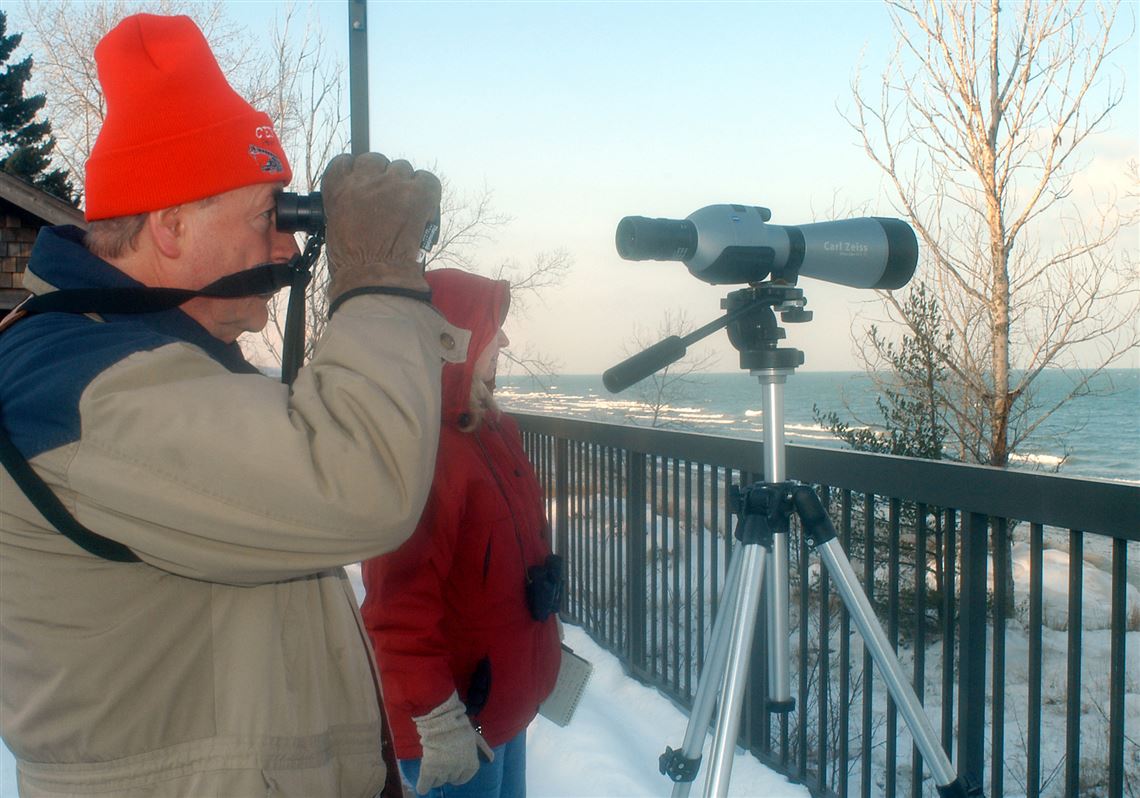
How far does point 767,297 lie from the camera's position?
181 cm

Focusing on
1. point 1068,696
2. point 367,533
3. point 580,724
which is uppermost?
point 367,533

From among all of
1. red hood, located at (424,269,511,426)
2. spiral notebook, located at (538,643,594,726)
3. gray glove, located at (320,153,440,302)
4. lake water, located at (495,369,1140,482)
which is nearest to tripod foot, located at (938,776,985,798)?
spiral notebook, located at (538,643,594,726)

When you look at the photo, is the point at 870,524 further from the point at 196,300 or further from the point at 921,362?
the point at 921,362

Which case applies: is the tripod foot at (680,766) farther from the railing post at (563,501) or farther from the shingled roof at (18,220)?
the shingled roof at (18,220)

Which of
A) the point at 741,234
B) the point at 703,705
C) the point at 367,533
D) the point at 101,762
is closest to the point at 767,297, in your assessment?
the point at 741,234

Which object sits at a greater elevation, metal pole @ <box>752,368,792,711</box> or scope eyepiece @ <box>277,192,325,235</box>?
scope eyepiece @ <box>277,192,325,235</box>

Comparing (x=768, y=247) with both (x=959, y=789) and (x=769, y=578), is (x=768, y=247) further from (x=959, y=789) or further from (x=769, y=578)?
(x=959, y=789)

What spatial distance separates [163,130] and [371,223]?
319 mm

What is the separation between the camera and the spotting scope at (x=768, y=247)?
1.73 m

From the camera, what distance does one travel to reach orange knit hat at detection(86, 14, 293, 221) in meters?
1.19

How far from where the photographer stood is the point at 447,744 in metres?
1.80

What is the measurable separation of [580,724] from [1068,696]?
189cm

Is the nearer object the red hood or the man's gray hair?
the man's gray hair

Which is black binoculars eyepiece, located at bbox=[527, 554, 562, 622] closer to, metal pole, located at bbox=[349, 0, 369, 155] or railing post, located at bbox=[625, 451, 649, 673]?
metal pole, located at bbox=[349, 0, 369, 155]
